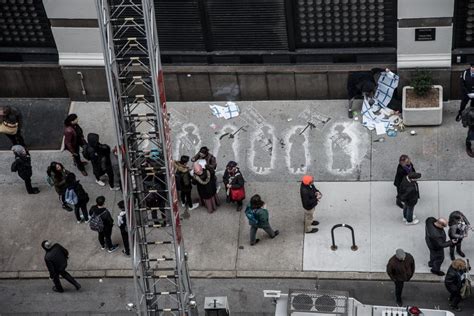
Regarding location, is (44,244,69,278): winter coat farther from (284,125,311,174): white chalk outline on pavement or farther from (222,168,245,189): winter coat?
(284,125,311,174): white chalk outline on pavement

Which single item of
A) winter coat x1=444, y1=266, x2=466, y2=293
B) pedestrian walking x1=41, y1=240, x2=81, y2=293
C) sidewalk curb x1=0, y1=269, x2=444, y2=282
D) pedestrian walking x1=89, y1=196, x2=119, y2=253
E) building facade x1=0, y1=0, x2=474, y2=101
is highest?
building facade x1=0, y1=0, x2=474, y2=101

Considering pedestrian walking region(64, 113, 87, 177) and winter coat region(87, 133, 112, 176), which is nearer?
winter coat region(87, 133, 112, 176)

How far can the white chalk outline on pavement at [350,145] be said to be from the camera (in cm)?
2528

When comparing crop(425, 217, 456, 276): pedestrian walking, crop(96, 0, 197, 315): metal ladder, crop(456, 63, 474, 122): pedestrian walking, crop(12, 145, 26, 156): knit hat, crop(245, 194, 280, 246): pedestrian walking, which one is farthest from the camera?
crop(456, 63, 474, 122): pedestrian walking

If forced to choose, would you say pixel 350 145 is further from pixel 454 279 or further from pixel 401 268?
pixel 454 279

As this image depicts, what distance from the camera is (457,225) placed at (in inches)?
859

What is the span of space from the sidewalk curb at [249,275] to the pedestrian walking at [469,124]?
11.7ft

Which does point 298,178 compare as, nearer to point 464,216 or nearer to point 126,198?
point 464,216

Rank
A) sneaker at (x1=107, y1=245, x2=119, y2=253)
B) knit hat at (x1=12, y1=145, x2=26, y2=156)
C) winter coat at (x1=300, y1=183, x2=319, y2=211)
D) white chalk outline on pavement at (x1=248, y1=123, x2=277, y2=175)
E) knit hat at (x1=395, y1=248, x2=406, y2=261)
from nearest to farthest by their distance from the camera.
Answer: knit hat at (x1=395, y1=248, x2=406, y2=261)
winter coat at (x1=300, y1=183, x2=319, y2=211)
sneaker at (x1=107, y1=245, x2=119, y2=253)
knit hat at (x1=12, y1=145, x2=26, y2=156)
white chalk outline on pavement at (x1=248, y1=123, x2=277, y2=175)

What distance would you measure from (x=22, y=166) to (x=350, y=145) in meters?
7.42

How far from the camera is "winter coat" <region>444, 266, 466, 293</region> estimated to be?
69.3 feet

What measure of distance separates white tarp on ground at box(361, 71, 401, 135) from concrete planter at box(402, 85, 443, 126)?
36 cm

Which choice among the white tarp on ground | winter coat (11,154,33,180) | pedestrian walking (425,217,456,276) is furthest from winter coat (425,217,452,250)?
winter coat (11,154,33,180)

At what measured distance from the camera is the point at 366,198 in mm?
24531
